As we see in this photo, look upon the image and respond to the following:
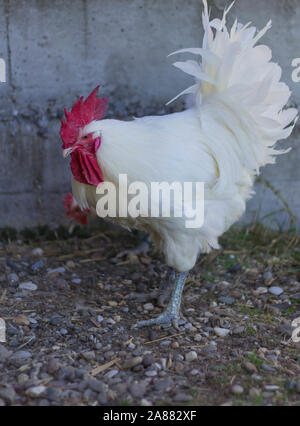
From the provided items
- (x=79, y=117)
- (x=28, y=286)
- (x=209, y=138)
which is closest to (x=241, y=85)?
(x=209, y=138)

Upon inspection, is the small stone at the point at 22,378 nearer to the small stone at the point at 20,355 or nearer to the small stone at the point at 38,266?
Answer: the small stone at the point at 20,355

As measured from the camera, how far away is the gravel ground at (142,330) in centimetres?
252

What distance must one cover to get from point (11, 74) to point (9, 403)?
2.60 metres

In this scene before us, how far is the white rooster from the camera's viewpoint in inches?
114

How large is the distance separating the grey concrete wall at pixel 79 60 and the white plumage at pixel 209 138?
84 cm

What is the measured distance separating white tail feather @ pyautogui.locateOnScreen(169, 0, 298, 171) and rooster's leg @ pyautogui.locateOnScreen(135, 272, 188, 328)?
3.00 feet

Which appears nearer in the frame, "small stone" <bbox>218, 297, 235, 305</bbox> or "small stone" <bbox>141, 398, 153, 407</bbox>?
"small stone" <bbox>141, 398, 153, 407</bbox>

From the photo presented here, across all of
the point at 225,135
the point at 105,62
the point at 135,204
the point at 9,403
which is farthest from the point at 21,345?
the point at 105,62

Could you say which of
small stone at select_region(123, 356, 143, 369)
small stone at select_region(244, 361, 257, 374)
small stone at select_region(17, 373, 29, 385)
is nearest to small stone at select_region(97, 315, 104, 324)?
small stone at select_region(123, 356, 143, 369)

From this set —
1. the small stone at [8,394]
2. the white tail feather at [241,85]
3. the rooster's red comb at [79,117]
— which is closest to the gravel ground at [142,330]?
the small stone at [8,394]

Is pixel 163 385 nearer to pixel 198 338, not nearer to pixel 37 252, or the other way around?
pixel 198 338

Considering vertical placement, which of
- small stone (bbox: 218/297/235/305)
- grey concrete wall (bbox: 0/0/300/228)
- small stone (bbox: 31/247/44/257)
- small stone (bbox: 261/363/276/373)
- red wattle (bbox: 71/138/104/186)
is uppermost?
grey concrete wall (bbox: 0/0/300/228)

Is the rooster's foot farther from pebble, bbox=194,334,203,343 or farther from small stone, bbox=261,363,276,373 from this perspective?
small stone, bbox=261,363,276,373

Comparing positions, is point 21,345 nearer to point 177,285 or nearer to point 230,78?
point 177,285
